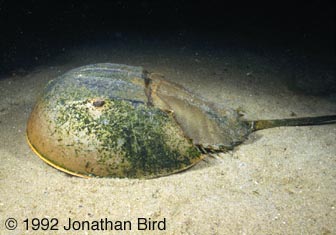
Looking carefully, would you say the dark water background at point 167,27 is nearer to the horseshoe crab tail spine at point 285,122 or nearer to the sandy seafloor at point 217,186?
the horseshoe crab tail spine at point 285,122

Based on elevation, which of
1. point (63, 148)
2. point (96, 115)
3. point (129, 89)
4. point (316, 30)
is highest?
point (316, 30)

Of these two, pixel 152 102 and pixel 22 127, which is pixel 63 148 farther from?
pixel 22 127

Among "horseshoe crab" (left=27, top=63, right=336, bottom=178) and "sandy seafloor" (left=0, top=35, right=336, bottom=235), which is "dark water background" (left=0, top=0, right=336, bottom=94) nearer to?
"sandy seafloor" (left=0, top=35, right=336, bottom=235)

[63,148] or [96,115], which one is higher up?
[96,115]

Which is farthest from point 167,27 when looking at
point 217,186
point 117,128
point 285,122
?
point 217,186

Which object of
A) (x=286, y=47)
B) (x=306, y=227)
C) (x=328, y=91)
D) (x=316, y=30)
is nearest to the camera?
(x=306, y=227)

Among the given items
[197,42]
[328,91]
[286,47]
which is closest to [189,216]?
[328,91]

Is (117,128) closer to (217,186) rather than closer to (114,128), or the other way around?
(114,128)

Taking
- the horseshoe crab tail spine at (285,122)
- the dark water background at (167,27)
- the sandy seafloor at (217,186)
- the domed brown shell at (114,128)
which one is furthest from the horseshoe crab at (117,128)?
the dark water background at (167,27)
